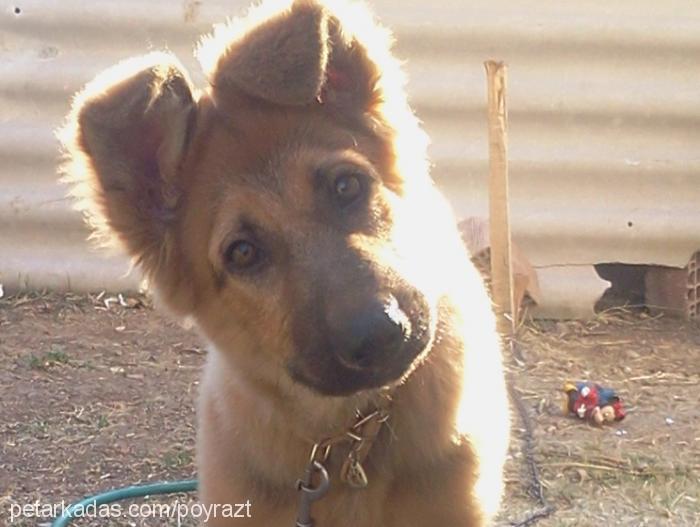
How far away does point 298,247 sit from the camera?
2836 millimetres

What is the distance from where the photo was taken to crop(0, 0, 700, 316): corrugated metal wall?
5875mm

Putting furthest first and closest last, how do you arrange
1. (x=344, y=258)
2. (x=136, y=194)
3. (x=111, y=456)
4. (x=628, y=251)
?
(x=628, y=251) → (x=111, y=456) → (x=136, y=194) → (x=344, y=258)

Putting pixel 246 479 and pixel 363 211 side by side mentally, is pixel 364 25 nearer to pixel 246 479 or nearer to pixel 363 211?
pixel 363 211

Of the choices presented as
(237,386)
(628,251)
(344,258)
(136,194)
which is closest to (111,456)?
(237,386)

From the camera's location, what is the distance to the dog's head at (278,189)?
2.74m

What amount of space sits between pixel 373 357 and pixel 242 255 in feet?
1.72

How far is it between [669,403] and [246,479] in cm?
244

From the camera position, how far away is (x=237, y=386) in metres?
3.24

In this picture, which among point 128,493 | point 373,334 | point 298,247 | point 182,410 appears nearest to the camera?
point 373,334

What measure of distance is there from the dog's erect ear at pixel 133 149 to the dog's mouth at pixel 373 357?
0.57m

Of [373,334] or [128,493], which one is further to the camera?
[128,493]

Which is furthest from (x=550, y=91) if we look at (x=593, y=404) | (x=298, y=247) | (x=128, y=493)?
(x=298, y=247)

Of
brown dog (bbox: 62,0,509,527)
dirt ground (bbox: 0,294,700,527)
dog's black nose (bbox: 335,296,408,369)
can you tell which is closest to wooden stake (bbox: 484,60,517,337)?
dirt ground (bbox: 0,294,700,527)

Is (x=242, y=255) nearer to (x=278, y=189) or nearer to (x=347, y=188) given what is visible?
(x=278, y=189)
